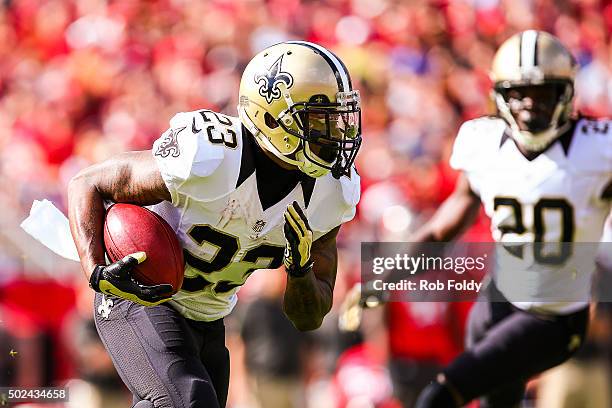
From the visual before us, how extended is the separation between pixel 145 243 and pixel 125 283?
15cm

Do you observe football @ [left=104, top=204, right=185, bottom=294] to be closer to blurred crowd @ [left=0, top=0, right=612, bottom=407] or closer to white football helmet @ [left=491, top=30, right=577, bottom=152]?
white football helmet @ [left=491, top=30, right=577, bottom=152]

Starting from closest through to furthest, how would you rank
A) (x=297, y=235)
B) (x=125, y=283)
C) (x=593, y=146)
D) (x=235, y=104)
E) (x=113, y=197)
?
(x=125, y=283) < (x=297, y=235) < (x=113, y=197) < (x=593, y=146) < (x=235, y=104)

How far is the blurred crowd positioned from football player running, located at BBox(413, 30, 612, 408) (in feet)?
4.23

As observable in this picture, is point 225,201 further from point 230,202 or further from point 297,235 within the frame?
point 297,235

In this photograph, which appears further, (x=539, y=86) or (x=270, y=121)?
(x=539, y=86)

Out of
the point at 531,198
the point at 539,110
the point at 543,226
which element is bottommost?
the point at 543,226

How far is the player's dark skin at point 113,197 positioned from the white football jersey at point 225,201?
2.2 inches

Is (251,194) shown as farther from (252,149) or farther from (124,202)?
(124,202)

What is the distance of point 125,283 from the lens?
3475 mm

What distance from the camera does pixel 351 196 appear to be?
3.97 metres

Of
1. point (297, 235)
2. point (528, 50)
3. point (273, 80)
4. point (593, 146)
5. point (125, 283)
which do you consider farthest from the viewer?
point (528, 50)

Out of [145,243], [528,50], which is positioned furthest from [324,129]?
[528,50]

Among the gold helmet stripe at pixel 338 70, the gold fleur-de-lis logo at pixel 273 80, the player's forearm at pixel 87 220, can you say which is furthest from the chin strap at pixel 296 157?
the player's forearm at pixel 87 220

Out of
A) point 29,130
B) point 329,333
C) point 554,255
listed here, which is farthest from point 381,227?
point 29,130
